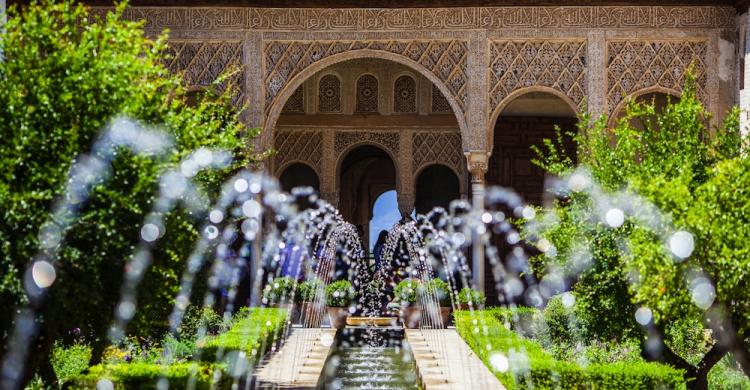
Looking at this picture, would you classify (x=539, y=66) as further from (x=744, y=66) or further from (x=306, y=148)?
(x=306, y=148)

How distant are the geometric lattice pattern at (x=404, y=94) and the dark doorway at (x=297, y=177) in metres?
2.20

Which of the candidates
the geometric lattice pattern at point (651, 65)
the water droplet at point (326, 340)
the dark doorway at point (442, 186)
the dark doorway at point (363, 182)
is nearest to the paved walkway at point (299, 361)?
the water droplet at point (326, 340)

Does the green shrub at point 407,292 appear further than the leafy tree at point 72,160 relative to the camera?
Yes

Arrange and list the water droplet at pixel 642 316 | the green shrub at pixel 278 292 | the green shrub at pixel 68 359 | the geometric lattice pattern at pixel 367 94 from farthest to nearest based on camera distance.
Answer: the geometric lattice pattern at pixel 367 94, the green shrub at pixel 278 292, the green shrub at pixel 68 359, the water droplet at pixel 642 316

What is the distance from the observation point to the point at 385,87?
18094 mm

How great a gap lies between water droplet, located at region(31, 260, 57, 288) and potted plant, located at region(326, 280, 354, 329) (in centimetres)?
887

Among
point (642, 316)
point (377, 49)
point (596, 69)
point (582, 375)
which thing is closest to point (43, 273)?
point (582, 375)

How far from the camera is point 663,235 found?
22.8 ft

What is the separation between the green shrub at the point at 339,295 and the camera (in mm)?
14970

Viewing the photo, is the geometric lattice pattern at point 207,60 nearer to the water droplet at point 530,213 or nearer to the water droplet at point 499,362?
the water droplet at point 530,213

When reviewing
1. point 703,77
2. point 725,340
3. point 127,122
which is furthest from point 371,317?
point 127,122

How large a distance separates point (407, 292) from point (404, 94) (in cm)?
438

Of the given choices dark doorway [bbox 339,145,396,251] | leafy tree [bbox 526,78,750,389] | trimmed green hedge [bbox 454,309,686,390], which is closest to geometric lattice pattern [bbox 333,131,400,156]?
dark doorway [bbox 339,145,396,251]

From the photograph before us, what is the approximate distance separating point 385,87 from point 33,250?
40.6 feet
